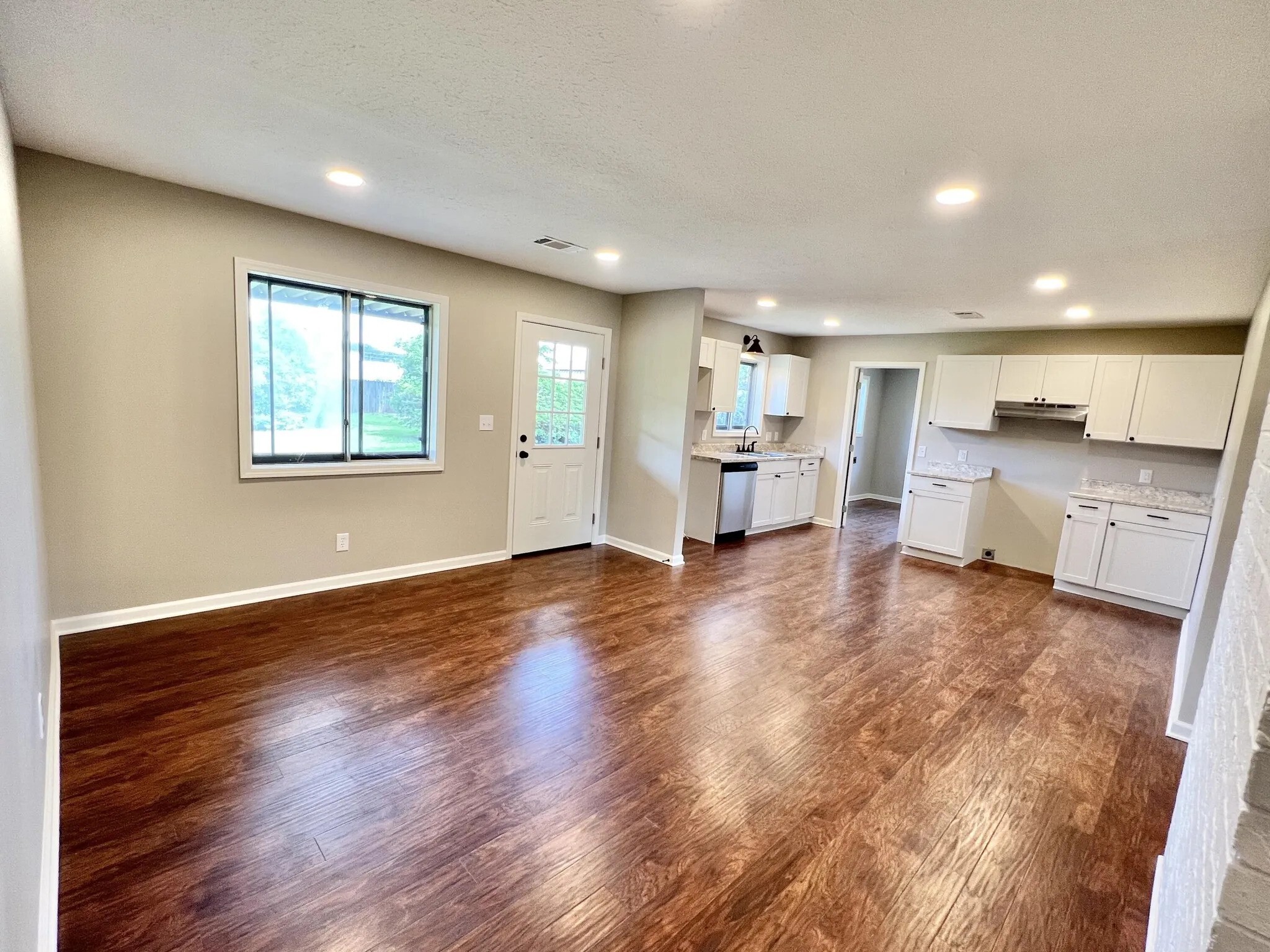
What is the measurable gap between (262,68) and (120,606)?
293cm

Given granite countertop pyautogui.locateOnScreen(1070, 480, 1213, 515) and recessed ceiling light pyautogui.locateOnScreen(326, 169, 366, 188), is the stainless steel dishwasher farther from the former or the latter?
A: recessed ceiling light pyautogui.locateOnScreen(326, 169, 366, 188)

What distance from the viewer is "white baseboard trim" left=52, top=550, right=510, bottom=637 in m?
3.14

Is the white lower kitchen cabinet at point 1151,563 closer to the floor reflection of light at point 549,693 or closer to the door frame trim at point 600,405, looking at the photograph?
the door frame trim at point 600,405

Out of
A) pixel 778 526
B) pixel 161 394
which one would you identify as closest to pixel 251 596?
pixel 161 394

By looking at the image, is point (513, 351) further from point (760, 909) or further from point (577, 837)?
point (760, 909)

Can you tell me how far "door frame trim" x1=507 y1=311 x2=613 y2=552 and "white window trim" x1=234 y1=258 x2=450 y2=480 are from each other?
607 millimetres

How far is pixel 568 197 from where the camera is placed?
2.84 meters

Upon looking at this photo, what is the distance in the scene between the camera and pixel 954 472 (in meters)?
6.23

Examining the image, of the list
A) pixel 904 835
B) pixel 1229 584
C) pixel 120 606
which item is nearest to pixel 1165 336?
pixel 1229 584

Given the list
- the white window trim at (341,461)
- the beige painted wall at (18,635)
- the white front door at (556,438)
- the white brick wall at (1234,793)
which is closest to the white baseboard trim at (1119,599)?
the white brick wall at (1234,793)

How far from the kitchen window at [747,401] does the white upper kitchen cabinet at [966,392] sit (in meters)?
1.99

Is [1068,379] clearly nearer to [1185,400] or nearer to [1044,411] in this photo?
[1044,411]

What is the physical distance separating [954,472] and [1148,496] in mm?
1602

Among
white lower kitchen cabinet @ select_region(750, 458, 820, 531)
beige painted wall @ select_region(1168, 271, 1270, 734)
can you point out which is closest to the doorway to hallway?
white lower kitchen cabinet @ select_region(750, 458, 820, 531)
